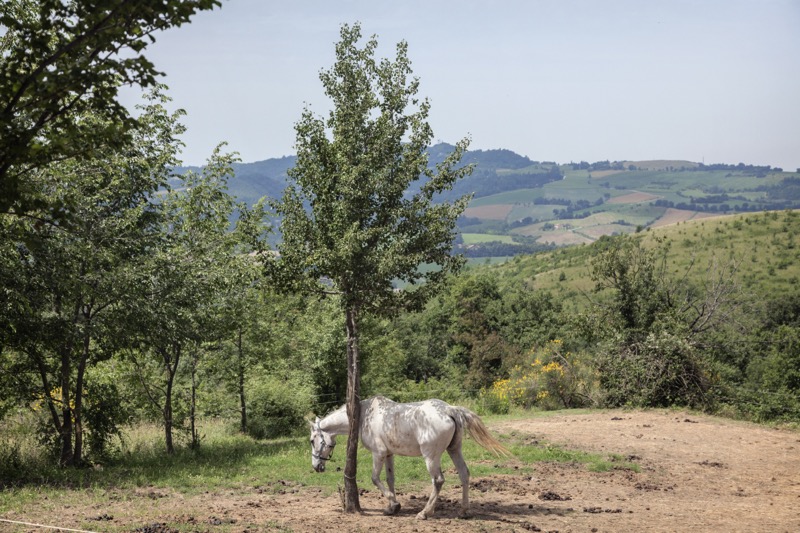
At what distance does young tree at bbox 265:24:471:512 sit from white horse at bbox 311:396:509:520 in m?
0.44

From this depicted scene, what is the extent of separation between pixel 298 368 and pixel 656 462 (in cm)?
1613

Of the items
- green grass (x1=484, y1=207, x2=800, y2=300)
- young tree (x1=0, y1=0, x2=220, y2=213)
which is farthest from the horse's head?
green grass (x1=484, y1=207, x2=800, y2=300)

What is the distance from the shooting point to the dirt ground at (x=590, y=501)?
35.2ft

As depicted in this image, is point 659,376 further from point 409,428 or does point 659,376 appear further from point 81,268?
point 81,268

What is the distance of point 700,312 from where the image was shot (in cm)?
2873

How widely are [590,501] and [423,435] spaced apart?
393 centimetres

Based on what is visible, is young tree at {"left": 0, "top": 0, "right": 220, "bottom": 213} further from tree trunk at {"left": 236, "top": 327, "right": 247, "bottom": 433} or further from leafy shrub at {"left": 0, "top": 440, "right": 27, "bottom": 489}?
tree trunk at {"left": 236, "top": 327, "right": 247, "bottom": 433}

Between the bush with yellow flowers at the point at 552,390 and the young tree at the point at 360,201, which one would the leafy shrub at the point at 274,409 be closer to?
the bush with yellow flowers at the point at 552,390

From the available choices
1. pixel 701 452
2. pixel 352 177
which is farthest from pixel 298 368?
pixel 352 177

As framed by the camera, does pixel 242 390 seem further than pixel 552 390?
No

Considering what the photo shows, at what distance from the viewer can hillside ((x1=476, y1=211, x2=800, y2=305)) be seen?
69.4 metres

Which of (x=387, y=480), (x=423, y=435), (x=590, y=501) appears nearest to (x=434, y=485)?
(x=423, y=435)

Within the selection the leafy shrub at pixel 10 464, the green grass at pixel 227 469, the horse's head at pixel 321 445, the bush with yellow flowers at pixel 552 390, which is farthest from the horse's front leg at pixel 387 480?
the bush with yellow flowers at pixel 552 390

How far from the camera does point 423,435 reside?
11.8 meters
